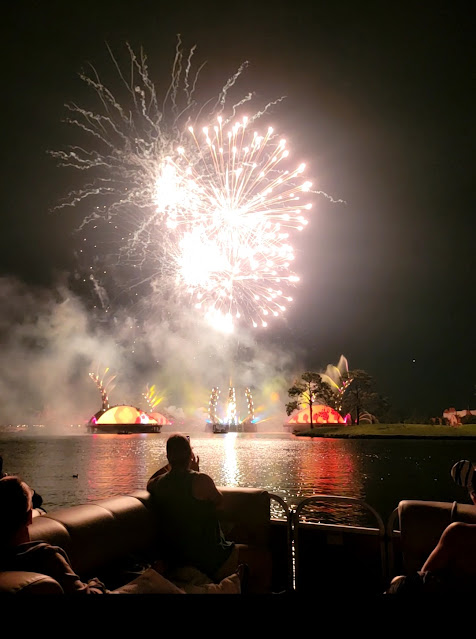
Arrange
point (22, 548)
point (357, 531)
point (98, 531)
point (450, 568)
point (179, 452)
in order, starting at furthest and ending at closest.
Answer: point (357, 531) → point (179, 452) → point (98, 531) → point (450, 568) → point (22, 548)

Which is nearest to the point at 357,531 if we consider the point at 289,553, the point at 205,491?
the point at 289,553

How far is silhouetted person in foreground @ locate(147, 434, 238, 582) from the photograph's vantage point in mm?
3807

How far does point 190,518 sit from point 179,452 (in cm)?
53

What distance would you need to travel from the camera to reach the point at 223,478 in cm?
2177

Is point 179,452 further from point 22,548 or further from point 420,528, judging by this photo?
point 420,528

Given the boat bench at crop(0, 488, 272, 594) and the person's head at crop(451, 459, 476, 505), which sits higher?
the person's head at crop(451, 459, 476, 505)

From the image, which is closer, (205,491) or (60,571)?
(60,571)

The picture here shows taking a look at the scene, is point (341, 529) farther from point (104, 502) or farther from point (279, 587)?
point (104, 502)

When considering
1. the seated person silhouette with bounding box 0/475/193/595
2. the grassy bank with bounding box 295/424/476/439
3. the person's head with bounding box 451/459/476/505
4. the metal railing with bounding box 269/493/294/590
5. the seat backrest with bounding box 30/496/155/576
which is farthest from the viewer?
the grassy bank with bounding box 295/424/476/439

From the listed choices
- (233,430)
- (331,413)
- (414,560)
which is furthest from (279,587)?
(233,430)

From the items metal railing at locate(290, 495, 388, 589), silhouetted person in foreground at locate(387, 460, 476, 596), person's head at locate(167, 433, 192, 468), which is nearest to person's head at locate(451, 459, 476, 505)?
silhouetted person in foreground at locate(387, 460, 476, 596)

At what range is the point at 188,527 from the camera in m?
3.88

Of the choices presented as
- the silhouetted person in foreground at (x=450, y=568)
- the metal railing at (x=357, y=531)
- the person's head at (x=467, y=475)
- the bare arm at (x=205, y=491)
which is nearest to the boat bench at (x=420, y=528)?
the person's head at (x=467, y=475)

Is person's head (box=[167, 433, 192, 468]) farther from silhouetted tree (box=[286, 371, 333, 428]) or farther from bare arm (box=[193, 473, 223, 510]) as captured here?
silhouetted tree (box=[286, 371, 333, 428])
